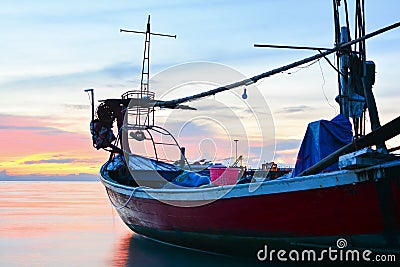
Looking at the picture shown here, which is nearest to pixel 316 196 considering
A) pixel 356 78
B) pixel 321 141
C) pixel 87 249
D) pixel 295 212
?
pixel 295 212

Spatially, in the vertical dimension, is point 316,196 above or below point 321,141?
below

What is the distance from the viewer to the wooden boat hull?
795cm

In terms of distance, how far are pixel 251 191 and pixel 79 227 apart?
1188cm

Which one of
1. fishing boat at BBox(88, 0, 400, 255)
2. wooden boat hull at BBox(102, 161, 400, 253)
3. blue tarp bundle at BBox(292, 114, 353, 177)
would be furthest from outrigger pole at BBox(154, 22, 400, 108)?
wooden boat hull at BBox(102, 161, 400, 253)

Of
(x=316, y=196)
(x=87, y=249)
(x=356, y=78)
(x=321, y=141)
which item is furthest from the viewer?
(x=87, y=249)

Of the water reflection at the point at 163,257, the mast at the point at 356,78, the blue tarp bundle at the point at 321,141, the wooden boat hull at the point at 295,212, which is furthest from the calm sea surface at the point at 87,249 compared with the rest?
the mast at the point at 356,78

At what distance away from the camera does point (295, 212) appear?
8.75m

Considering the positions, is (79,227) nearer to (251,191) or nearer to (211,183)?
(211,183)

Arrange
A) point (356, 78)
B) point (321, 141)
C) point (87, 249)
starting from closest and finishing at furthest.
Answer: point (321, 141) < point (356, 78) < point (87, 249)

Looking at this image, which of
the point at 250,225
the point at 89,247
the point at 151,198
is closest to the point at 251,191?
the point at 250,225

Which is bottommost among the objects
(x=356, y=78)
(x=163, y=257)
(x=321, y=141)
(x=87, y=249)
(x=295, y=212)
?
(x=87, y=249)

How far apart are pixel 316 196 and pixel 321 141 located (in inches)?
55.7

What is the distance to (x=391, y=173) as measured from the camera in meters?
7.70

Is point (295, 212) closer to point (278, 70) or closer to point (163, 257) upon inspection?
point (278, 70)
